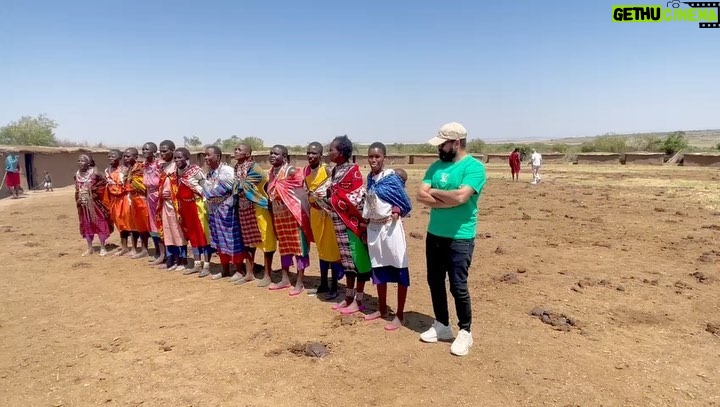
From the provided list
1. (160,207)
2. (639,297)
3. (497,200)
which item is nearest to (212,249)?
(160,207)

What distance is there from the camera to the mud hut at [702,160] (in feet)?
80.4

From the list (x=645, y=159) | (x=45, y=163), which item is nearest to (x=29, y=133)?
(x=45, y=163)

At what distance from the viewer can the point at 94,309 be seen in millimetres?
5074

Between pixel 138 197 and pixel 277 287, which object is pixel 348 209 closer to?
pixel 277 287

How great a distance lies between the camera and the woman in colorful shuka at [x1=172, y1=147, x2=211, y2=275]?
A: 5852 millimetres

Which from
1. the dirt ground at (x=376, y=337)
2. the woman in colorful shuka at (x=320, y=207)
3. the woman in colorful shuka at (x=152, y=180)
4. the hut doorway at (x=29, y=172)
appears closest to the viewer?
the dirt ground at (x=376, y=337)

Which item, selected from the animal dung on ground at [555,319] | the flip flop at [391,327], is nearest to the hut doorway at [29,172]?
the flip flop at [391,327]

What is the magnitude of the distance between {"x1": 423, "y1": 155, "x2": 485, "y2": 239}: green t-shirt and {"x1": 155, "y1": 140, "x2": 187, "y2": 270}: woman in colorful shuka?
155 inches

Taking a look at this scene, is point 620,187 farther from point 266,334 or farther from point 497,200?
point 266,334

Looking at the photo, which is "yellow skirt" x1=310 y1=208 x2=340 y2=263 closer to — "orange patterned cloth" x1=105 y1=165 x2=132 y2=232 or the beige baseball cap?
the beige baseball cap

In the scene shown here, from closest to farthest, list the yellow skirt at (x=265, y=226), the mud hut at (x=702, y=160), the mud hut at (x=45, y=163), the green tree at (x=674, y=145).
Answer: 1. the yellow skirt at (x=265, y=226)
2. the mud hut at (x=45, y=163)
3. the mud hut at (x=702, y=160)
4. the green tree at (x=674, y=145)

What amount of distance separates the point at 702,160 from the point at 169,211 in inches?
1122

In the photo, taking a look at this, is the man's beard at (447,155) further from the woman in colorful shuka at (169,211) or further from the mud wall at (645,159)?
the mud wall at (645,159)

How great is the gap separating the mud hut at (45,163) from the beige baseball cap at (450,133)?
17.7 meters
